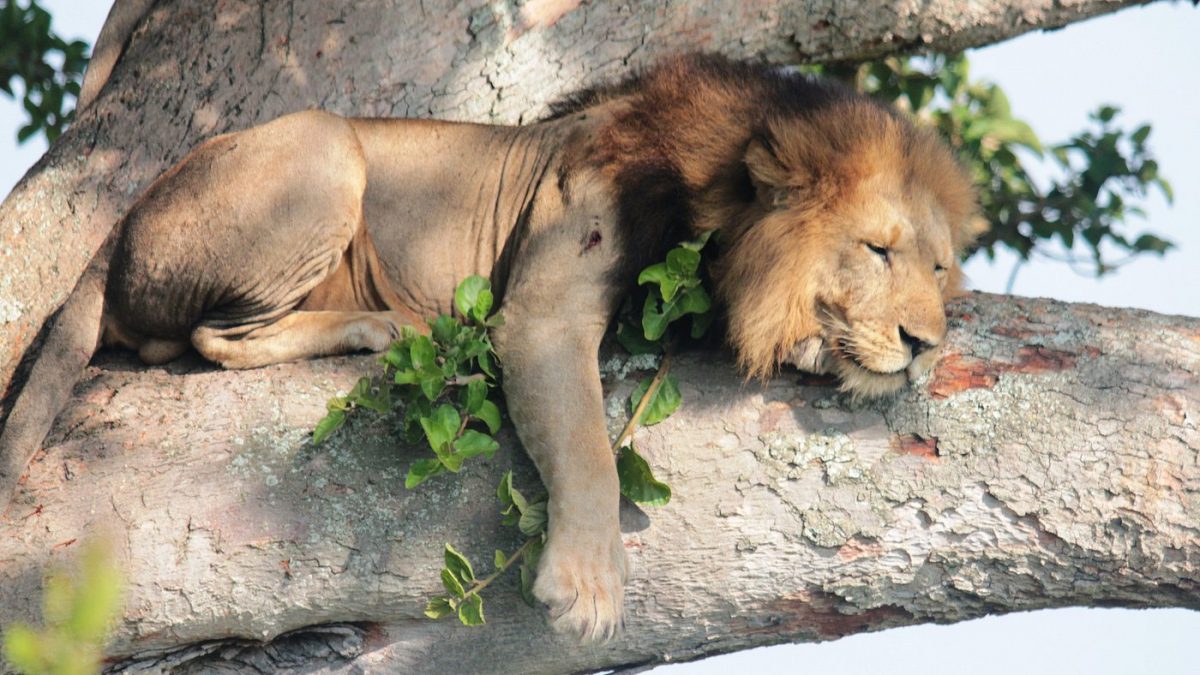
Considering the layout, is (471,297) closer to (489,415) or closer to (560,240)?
(560,240)

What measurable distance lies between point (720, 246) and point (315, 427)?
1.38 m

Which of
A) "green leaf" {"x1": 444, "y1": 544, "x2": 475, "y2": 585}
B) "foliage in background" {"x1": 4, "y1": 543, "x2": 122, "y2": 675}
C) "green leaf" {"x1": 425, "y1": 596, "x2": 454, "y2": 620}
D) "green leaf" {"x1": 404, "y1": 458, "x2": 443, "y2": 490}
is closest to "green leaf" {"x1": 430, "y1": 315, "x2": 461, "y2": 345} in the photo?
"green leaf" {"x1": 404, "y1": 458, "x2": 443, "y2": 490}

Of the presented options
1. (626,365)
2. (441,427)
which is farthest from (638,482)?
(441,427)

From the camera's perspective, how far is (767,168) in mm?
3916

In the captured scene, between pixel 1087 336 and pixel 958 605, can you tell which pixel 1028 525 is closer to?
pixel 958 605

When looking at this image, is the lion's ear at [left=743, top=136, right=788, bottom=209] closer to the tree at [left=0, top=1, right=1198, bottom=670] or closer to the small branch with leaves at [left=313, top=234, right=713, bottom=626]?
the small branch with leaves at [left=313, top=234, right=713, bottom=626]

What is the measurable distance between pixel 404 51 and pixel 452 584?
2433 millimetres

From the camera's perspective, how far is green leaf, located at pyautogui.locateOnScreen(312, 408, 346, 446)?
3531 mm

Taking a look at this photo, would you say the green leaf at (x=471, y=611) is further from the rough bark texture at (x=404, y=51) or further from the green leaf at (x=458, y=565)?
the rough bark texture at (x=404, y=51)

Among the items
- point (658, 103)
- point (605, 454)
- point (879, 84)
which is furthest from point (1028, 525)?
point (879, 84)

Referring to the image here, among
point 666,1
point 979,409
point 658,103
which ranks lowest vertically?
point 979,409

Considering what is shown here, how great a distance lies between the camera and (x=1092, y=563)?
11.0 feet

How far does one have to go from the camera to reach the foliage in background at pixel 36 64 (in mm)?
6402

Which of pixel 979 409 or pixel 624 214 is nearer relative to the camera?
pixel 979 409
